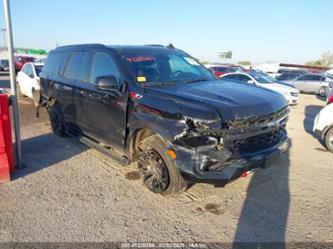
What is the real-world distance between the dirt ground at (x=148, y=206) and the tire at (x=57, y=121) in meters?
1.11

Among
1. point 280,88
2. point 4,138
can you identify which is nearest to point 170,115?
point 4,138

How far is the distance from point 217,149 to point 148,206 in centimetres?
121

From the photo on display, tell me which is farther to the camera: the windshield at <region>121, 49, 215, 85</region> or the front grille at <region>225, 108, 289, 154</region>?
the windshield at <region>121, 49, 215, 85</region>

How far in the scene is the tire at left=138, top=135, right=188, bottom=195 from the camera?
11.4 ft

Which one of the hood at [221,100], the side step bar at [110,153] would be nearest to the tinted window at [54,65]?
the side step bar at [110,153]

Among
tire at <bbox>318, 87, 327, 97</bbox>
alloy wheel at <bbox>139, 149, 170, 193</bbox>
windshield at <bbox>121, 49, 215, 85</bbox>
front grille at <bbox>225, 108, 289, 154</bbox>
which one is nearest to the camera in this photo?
front grille at <bbox>225, 108, 289, 154</bbox>

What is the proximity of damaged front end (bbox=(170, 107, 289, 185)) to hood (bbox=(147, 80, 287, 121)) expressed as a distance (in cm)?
9

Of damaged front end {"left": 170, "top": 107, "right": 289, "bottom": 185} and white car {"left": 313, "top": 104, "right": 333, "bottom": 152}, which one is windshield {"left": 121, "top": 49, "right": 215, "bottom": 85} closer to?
damaged front end {"left": 170, "top": 107, "right": 289, "bottom": 185}

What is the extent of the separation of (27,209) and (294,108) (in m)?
11.4

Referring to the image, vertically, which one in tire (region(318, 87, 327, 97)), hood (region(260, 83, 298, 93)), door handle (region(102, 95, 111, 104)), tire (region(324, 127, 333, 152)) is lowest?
tire (region(318, 87, 327, 97))

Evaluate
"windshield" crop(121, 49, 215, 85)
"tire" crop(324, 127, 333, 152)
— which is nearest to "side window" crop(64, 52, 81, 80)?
"windshield" crop(121, 49, 215, 85)

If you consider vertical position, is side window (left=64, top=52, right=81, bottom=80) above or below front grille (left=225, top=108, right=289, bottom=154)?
above

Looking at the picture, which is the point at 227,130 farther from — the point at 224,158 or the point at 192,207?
the point at 192,207

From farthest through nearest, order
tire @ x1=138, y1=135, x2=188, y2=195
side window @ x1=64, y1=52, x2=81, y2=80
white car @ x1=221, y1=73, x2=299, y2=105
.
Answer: white car @ x1=221, y1=73, x2=299, y2=105 → side window @ x1=64, y1=52, x2=81, y2=80 → tire @ x1=138, y1=135, x2=188, y2=195
